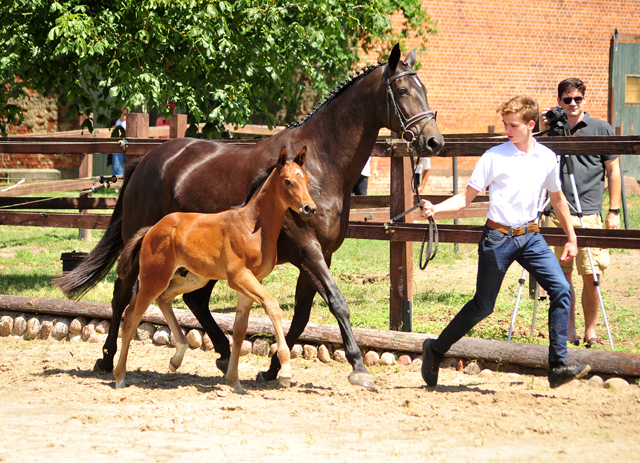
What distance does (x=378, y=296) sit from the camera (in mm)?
8445

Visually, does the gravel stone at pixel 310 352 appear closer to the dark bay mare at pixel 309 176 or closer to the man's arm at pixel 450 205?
the dark bay mare at pixel 309 176

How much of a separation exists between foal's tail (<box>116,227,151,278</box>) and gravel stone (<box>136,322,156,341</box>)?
4.59 ft

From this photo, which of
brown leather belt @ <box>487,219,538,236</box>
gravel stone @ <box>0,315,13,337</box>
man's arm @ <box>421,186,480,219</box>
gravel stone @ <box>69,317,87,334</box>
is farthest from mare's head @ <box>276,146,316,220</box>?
gravel stone @ <box>0,315,13,337</box>

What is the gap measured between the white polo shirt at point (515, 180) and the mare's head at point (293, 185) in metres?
1.09

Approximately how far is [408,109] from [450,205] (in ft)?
2.88

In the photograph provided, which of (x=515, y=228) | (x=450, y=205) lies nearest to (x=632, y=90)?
(x=515, y=228)

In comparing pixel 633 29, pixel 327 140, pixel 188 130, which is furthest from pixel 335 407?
pixel 633 29

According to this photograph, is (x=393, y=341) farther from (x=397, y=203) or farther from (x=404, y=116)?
(x=404, y=116)

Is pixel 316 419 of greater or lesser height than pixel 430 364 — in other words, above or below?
below

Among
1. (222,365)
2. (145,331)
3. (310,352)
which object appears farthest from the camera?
(145,331)

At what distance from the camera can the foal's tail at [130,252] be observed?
5.48 meters

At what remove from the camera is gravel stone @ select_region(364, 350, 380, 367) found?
19.2ft

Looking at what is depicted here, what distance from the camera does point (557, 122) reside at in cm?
610

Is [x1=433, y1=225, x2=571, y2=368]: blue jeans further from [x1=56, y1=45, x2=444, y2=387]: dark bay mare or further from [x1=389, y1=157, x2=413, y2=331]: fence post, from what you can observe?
[x1=389, y1=157, x2=413, y2=331]: fence post
